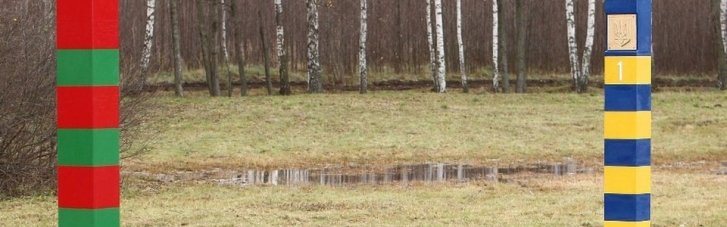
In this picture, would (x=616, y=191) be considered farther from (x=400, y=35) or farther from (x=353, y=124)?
(x=400, y=35)

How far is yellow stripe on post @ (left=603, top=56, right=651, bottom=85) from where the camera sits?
5621 mm

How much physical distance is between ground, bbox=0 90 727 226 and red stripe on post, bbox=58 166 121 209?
9715 millimetres

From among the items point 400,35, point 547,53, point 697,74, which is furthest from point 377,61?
point 697,74

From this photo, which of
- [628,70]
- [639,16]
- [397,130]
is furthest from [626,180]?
[397,130]

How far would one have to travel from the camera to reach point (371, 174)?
22375 mm

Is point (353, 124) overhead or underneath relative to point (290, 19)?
underneath

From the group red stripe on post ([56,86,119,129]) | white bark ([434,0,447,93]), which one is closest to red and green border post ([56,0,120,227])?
red stripe on post ([56,86,119,129])

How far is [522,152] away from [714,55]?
29457 millimetres

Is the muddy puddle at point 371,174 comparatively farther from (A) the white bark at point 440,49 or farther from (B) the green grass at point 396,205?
(A) the white bark at point 440,49

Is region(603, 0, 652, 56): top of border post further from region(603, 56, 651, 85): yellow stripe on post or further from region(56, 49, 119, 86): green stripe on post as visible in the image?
region(56, 49, 119, 86): green stripe on post

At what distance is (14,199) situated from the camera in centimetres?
1641

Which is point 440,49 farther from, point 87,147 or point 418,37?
point 87,147

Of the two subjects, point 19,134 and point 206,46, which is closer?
point 19,134

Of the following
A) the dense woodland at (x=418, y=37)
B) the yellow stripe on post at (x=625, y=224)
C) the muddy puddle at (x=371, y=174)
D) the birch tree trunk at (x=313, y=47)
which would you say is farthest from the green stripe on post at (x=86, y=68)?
the dense woodland at (x=418, y=37)
